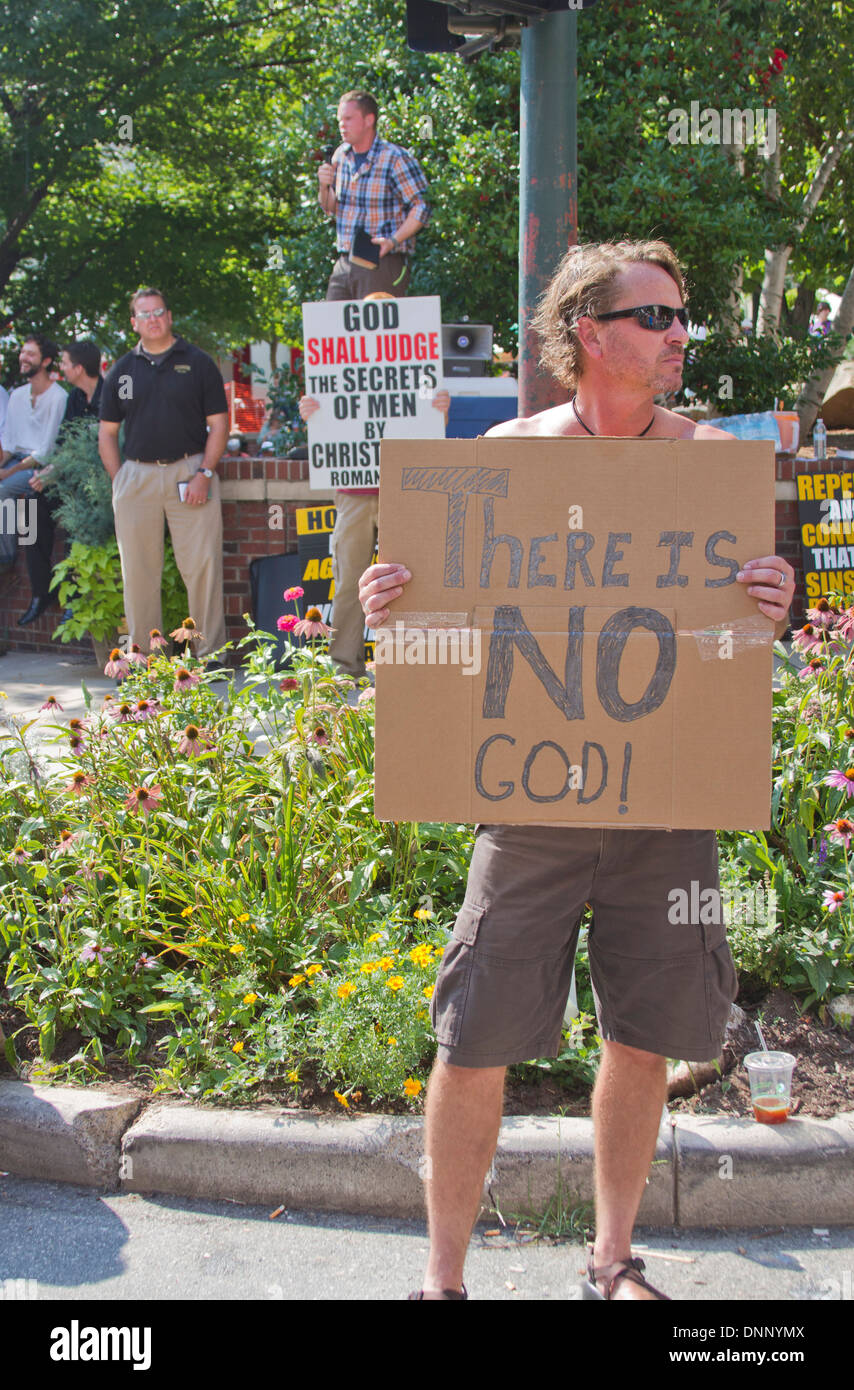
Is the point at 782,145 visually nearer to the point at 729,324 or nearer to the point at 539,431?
the point at 729,324

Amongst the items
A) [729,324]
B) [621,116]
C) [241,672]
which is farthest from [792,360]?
[241,672]

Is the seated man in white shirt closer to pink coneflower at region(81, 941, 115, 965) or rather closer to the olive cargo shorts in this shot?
pink coneflower at region(81, 941, 115, 965)

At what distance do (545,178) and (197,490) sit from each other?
167 inches

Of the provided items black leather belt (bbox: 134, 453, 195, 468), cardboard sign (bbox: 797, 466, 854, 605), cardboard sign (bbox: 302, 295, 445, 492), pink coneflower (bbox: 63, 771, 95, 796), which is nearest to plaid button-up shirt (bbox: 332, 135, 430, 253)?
cardboard sign (bbox: 302, 295, 445, 492)

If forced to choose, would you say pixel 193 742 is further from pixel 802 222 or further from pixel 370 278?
Result: pixel 802 222

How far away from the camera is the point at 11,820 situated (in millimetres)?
4191

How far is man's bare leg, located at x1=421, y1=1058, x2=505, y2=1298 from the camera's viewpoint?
7.71ft

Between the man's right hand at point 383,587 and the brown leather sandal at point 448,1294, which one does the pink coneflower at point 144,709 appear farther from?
the brown leather sandal at point 448,1294

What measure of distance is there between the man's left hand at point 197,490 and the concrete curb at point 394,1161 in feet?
15.7

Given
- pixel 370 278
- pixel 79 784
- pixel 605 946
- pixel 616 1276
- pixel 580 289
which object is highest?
pixel 370 278

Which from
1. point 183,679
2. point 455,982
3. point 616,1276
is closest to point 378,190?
point 183,679

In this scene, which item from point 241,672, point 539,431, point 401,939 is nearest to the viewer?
point 539,431

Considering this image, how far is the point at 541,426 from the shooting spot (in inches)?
105

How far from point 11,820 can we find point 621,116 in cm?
657
